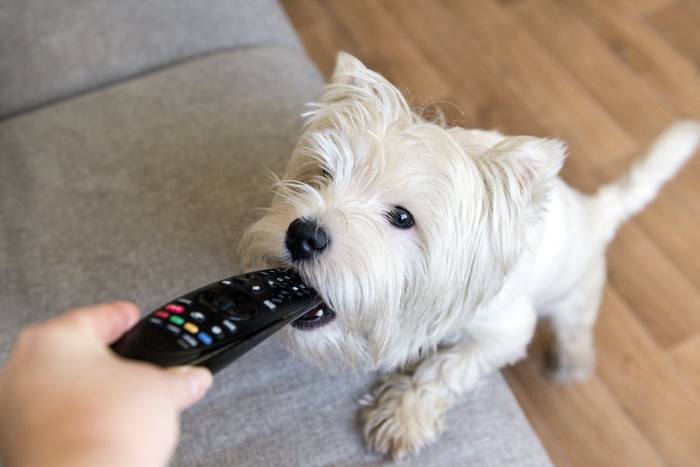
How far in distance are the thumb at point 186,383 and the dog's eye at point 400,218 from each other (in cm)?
43

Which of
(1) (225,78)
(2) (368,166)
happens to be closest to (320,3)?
(1) (225,78)

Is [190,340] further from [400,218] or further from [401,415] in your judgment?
[401,415]

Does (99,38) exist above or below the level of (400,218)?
below

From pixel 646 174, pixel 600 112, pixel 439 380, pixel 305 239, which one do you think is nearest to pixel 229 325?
pixel 305 239

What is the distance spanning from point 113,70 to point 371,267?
85cm

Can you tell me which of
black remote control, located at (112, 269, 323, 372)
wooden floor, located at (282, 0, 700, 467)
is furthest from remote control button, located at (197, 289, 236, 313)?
wooden floor, located at (282, 0, 700, 467)

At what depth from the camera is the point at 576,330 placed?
149 centimetres

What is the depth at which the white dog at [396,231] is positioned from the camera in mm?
839

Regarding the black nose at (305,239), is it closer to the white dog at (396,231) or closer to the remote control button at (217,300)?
the white dog at (396,231)

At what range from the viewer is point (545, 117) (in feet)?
6.41

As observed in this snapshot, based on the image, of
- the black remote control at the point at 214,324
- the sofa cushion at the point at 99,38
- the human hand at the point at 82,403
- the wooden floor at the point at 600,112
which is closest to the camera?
the human hand at the point at 82,403

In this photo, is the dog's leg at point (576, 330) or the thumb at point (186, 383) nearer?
the thumb at point (186, 383)

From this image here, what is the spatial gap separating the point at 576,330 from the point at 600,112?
2.62 feet

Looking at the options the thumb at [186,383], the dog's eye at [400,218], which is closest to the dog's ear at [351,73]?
the dog's eye at [400,218]
